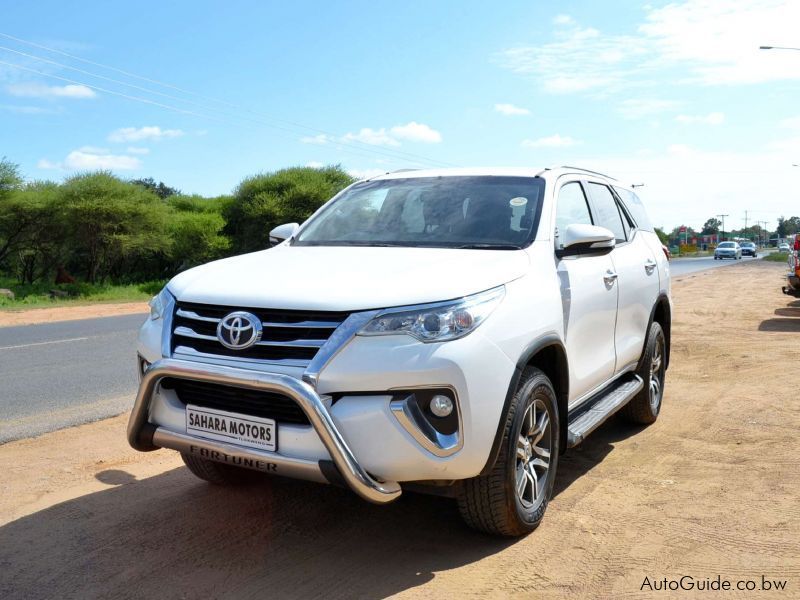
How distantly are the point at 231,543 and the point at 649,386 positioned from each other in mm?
3571

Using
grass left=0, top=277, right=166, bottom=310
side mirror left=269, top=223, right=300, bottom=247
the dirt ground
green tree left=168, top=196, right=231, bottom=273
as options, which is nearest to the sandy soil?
grass left=0, top=277, right=166, bottom=310

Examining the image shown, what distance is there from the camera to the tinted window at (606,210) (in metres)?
5.34

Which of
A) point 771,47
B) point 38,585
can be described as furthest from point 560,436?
point 771,47

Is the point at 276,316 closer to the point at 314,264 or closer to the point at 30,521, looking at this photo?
the point at 314,264

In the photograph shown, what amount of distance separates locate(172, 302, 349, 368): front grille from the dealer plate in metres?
0.26

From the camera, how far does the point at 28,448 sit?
5473 millimetres

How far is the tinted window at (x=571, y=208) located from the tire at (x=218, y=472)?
2.28 metres

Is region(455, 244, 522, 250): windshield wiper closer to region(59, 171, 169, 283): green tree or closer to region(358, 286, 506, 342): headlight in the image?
region(358, 286, 506, 342): headlight

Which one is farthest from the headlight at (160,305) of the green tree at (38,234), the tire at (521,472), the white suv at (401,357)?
the green tree at (38,234)

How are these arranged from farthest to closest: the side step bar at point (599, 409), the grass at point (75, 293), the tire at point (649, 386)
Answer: the grass at point (75, 293) < the tire at point (649, 386) < the side step bar at point (599, 409)

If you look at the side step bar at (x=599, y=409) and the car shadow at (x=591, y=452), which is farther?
the car shadow at (x=591, y=452)

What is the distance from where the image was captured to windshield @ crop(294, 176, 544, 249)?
4.26 m

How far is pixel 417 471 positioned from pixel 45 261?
36.6 metres

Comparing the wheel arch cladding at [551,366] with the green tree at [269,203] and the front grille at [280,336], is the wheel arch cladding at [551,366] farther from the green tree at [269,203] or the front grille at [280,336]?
the green tree at [269,203]
